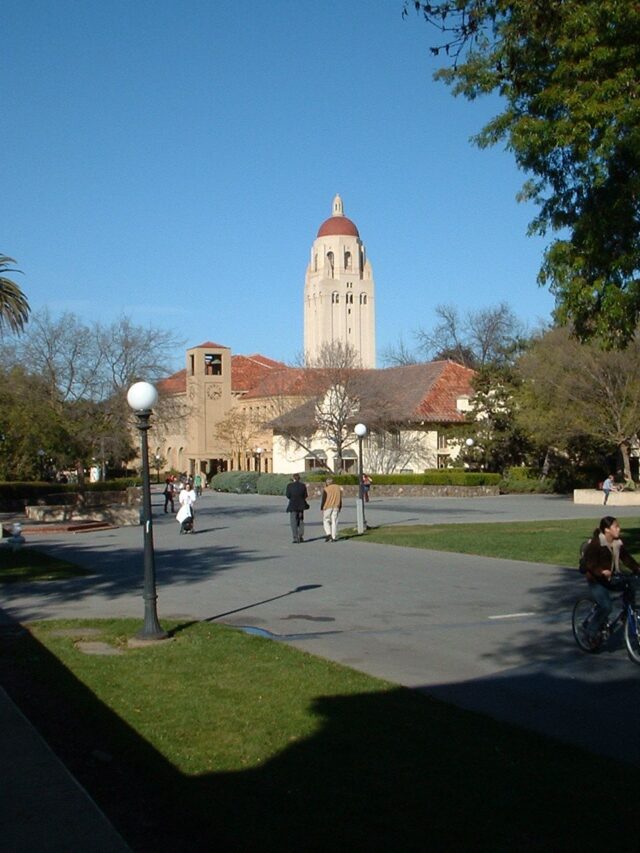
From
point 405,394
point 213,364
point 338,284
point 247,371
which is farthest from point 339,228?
point 405,394

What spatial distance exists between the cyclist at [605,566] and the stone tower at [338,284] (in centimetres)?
11480

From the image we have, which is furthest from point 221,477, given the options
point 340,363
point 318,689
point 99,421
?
point 318,689

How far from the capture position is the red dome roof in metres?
127

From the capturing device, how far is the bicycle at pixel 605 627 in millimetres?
10250

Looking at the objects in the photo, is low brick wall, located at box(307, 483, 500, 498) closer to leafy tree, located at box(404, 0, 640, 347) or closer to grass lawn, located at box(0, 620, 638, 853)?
leafy tree, located at box(404, 0, 640, 347)

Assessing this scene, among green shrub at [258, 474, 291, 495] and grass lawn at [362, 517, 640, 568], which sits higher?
green shrub at [258, 474, 291, 495]

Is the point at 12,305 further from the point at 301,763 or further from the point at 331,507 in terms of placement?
the point at 301,763

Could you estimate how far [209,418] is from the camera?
8588 cm

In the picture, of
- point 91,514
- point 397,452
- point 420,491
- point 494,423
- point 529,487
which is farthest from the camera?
point 397,452

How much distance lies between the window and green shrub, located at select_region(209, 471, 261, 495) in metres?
15.8

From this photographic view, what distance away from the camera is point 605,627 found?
10.7 meters

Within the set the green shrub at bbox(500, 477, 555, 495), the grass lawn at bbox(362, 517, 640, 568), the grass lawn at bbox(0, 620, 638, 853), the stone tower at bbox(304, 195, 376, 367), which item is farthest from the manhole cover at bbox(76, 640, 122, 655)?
the stone tower at bbox(304, 195, 376, 367)

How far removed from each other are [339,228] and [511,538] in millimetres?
104850

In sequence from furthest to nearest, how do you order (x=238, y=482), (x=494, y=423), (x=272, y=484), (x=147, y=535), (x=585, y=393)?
(x=238, y=482) < (x=272, y=484) < (x=494, y=423) < (x=585, y=393) < (x=147, y=535)
